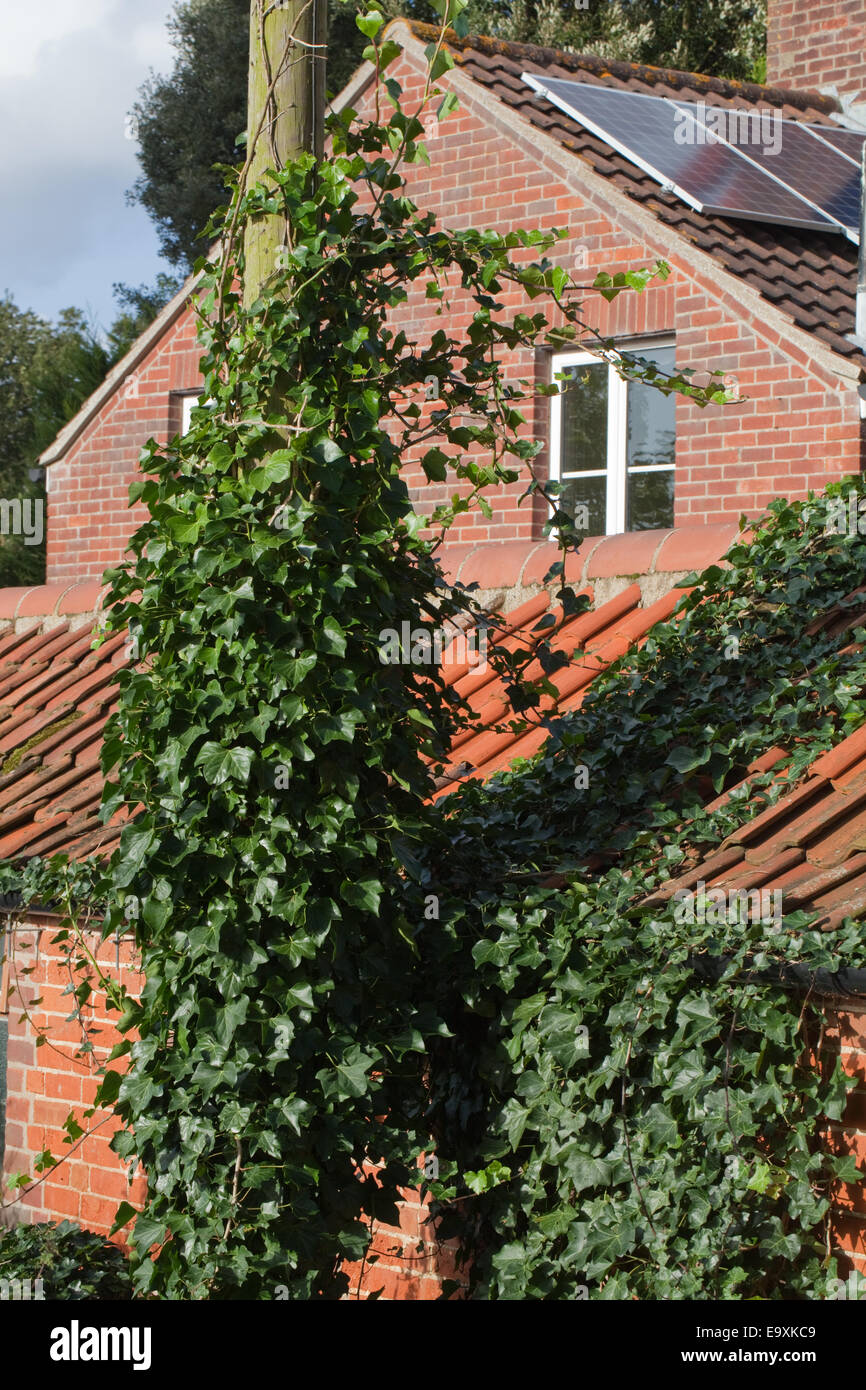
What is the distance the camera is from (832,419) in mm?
9391

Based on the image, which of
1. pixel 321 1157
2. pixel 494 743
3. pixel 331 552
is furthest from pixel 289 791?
pixel 494 743

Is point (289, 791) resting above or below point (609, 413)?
below

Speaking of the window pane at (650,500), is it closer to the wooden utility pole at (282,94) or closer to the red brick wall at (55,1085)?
the red brick wall at (55,1085)

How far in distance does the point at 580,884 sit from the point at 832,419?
18.7 ft

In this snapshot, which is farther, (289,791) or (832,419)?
(832,419)

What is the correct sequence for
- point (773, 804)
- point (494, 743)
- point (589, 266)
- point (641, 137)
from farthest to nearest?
point (641, 137)
point (589, 266)
point (494, 743)
point (773, 804)

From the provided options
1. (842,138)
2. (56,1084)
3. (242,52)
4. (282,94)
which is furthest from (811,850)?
(242,52)

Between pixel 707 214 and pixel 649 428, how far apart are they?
5.12 feet

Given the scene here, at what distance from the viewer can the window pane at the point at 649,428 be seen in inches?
430

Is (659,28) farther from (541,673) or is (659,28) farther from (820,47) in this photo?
(541,673)

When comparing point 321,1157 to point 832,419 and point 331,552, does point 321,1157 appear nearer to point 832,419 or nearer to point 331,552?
point 331,552

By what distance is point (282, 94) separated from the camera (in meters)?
4.73

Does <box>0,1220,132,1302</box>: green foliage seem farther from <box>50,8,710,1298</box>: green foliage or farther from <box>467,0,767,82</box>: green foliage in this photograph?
<box>467,0,767,82</box>: green foliage

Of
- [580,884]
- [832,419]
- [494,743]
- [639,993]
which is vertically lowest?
[639,993]
